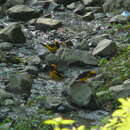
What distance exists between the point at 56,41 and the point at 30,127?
5716 mm

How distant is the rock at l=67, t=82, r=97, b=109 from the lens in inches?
277

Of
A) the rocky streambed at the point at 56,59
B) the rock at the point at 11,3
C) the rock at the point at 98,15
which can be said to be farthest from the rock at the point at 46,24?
the rock at the point at 11,3

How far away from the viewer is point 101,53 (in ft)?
33.6

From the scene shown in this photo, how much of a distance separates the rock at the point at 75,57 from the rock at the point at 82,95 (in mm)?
2477

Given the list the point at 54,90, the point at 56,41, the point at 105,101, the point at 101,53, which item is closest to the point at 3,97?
the point at 54,90

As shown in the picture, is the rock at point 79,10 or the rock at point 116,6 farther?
the rock at point 79,10

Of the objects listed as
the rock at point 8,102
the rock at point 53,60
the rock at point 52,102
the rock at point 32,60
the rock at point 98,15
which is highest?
the rock at point 52,102

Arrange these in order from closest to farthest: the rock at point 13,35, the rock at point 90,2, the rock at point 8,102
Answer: the rock at point 8,102, the rock at point 13,35, the rock at point 90,2

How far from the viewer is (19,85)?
789 cm

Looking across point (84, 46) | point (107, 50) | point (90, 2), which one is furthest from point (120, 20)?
point (90, 2)

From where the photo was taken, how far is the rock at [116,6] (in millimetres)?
15103

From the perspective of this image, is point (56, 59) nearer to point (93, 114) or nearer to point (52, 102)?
point (52, 102)

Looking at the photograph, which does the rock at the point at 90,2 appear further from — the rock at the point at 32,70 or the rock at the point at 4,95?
the rock at the point at 4,95

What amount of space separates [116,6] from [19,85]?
8.64 m
